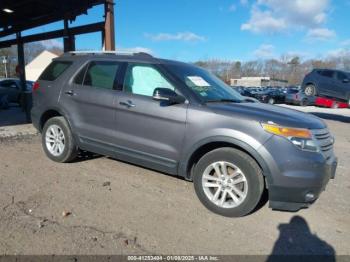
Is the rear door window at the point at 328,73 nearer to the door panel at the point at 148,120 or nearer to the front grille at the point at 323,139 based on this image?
the front grille at the point at 323,139

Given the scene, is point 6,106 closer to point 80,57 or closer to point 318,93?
point 80,57

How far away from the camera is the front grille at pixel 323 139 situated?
4.05 meters

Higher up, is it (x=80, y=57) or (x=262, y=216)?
(x=80, y=57)

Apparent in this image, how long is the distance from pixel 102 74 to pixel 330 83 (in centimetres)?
1464

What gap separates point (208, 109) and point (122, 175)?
193 centimetres

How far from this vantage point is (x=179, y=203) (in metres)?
4.53

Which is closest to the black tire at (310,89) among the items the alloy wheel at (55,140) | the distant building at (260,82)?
the alloy wheel at (55,140)

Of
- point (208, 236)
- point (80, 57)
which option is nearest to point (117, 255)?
point (208, 236)

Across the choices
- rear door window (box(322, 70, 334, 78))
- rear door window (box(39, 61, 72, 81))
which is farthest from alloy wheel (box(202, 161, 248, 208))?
rear door window (box(322, 70, 334, 78))

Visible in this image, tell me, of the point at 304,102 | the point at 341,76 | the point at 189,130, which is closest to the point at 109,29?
the point at 189,130

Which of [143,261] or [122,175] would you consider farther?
[122,175]

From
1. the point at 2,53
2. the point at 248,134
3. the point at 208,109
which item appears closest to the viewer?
the point at 248,134

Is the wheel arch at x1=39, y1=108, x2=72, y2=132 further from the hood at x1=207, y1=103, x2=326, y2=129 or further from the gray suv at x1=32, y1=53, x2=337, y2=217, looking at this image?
the hood at x1=207, y1=103, x2=326, y2=129

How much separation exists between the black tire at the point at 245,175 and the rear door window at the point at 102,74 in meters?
1.87
